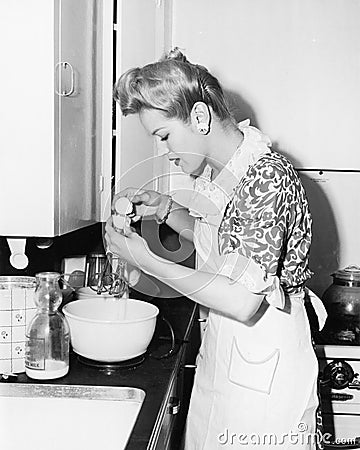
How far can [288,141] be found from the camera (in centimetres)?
263

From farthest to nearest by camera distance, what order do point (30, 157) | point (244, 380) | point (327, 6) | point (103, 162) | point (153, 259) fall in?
point (327, 6), point (103, 162), point (244, 380), point (153, 259), point (30, 157)

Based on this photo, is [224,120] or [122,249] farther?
[224,120]

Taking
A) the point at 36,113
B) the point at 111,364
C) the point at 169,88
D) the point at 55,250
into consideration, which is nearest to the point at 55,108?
the point at 36,113

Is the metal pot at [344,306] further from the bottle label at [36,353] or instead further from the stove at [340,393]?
the bottle label at [36,353]

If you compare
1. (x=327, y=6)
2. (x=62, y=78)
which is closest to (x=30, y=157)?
(x=62, y=78)

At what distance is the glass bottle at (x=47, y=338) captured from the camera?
153cm

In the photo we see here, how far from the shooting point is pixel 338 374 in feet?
7.59

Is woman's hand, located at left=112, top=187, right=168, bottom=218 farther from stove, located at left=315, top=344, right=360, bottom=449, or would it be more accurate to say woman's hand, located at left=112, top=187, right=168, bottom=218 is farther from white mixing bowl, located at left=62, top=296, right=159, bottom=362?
stove, located at left=315, top=344, right=360, bottom=449

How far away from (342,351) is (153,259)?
3.48ft

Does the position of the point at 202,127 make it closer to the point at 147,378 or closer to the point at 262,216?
the point at 262,216

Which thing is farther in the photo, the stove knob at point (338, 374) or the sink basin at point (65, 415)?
the stove knob at point (338, 374)

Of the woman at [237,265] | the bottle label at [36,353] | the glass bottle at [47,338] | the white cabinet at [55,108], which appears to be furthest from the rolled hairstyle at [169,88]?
the bottle label at [36,353]

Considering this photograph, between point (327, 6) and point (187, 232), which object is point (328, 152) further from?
point (187, 232)

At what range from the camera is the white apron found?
165 centimetres
